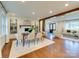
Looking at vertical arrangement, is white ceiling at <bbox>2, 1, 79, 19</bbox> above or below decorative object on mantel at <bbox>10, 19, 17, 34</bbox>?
above

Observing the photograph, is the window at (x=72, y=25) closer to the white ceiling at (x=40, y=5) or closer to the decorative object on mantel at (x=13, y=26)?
the white ceiling at (x=40, y=5)

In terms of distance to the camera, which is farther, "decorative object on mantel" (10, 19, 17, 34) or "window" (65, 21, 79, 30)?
"window" (65, 21, 79, 30)

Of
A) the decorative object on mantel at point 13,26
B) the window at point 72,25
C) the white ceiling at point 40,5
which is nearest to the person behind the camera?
the white ceiling at point 40,5

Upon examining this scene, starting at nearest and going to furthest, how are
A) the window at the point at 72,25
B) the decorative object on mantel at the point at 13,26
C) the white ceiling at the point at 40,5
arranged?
1. the white ceiling at the point at 40,5
2. the decorative object on mantel at the point at 13,26
3. the window at the point at 72,25

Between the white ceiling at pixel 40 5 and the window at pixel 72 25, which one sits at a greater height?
the white ceiling at pixel 40 5

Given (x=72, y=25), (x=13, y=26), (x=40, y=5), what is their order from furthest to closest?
(x=72, y=25)
(x=13, y=26)
(x=40, y=5)

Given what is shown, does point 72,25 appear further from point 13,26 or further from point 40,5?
point 40,5

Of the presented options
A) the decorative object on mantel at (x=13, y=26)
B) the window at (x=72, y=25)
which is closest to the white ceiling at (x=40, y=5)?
the decorative object on mantel at (x=13, y=26)

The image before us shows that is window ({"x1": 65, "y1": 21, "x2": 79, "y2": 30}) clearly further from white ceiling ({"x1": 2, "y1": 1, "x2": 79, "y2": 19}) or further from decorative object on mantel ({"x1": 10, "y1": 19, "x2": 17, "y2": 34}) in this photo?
decorative object on mantel ({"x1": 10, "y1": 19, "x2": 17, "y2": 34})

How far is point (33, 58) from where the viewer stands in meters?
3.83

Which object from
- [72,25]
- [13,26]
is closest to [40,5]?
[13,26]

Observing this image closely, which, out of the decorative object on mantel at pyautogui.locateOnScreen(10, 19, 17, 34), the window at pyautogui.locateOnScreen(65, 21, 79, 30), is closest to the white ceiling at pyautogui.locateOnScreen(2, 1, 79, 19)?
the decorative object on mantel at pyautogui.locateOnScreen(10, 19, 17, 34)

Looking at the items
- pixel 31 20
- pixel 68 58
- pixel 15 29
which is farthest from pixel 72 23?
pixel 68 58

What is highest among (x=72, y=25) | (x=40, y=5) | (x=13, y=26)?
(x=40, y=5)
